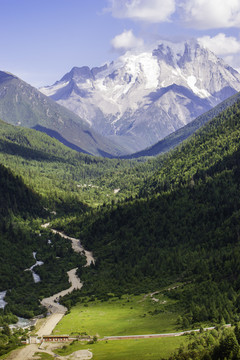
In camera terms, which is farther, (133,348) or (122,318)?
(122,318)

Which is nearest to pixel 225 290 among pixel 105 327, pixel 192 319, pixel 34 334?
pixel 192 319

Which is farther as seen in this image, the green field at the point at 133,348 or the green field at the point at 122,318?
the green field at the point at 122,318

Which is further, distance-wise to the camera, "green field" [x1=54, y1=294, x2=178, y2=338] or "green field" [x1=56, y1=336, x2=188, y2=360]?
"green field" [x1=54, y1=294, x2=178, y2=338]

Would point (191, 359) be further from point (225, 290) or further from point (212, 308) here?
point (225, 290)

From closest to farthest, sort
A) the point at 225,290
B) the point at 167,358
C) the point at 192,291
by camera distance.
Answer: the point at 167,358 < the point at 225,290 < the point at 192,291

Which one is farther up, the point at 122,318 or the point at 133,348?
the point at 133,348
